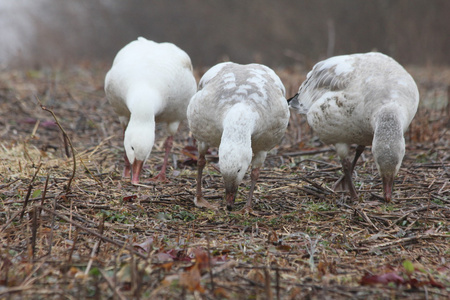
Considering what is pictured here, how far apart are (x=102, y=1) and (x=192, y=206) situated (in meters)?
20.2

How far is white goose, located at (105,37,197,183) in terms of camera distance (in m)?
5.81

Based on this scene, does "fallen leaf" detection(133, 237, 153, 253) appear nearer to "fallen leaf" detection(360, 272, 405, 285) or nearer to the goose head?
"fallen leaf" detection(360, 272, 405, 285)

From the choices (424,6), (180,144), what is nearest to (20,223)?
(180,144)

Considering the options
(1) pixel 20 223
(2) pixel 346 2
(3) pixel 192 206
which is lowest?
(1) pixel 20 223

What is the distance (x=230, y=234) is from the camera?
4.70m

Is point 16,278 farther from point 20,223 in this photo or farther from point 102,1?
point 102,1

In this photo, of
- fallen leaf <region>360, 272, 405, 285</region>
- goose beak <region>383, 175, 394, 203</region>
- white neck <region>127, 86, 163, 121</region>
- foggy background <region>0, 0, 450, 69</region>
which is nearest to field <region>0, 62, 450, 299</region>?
fallen leaf <region>360, 272, 405, 285</region>

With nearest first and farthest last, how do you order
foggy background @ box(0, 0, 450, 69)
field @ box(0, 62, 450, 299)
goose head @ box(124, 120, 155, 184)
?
field @ box(0, 62, 450, 299) < goose head @ box(124, 120, 155, 184) < foggy background @ box(0, 0, 450, 69)

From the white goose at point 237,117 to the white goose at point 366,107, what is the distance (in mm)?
622

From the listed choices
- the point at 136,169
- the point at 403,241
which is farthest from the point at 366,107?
the point at 136,169

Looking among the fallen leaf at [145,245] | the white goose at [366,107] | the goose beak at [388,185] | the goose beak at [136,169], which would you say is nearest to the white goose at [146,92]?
the goose beak at [136,169]

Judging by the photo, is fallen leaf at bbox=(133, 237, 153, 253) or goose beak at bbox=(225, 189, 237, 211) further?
goose beak at bbox=(225, 189, 237, 211)

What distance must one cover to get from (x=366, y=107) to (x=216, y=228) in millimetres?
1911

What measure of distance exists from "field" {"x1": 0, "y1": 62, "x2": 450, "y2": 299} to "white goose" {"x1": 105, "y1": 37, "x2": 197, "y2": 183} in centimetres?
49
